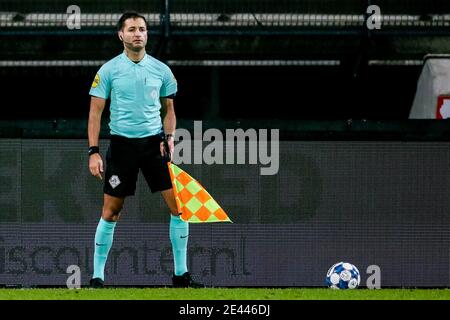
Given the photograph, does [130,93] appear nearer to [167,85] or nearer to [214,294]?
[167,85]

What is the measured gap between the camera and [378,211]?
1027 cm

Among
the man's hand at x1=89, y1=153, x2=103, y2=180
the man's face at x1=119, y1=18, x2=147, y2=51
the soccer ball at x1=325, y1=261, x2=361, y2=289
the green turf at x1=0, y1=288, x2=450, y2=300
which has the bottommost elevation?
the green turf at x1=0, y1=288, x2=450, y2=300

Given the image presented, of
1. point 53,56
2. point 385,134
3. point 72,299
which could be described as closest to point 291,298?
point 72,299

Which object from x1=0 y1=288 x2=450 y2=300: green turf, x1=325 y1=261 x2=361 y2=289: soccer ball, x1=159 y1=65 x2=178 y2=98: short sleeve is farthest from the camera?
x1=325 y1=261 x2=361 y2=289: soccer ball

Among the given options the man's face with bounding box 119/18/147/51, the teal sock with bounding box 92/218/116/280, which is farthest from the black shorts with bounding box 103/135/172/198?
the man's face with bounding box 119/18/147/51

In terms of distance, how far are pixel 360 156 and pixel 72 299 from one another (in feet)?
10.6

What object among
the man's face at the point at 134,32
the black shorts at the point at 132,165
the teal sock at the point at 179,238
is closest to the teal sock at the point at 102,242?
the black shorts at the point at 132,165

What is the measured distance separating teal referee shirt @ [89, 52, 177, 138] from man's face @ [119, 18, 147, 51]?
0.58ft

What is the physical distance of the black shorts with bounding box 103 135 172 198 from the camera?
8961 millimetres

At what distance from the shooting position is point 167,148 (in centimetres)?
902

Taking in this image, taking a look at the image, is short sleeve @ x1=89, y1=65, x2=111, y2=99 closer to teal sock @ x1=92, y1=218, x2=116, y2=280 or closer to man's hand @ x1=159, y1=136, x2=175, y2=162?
man's hand @ x1=159, y1=136, x2=175, y2=162

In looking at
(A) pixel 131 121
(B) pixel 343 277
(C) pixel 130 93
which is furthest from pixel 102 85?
(B) pixel 343 277

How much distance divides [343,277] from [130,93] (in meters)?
2.36

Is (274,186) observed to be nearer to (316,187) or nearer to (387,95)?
(316,187)
